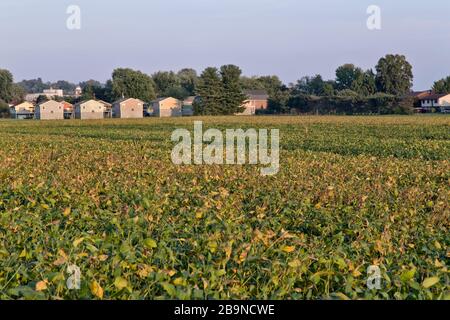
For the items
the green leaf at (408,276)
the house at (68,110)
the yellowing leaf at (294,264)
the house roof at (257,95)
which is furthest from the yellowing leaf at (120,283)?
the house roof at (257,95)

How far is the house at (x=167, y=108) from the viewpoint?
108 meters

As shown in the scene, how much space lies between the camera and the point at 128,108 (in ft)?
347

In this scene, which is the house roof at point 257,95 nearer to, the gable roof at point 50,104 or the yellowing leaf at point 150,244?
the gable roof at point 50,104

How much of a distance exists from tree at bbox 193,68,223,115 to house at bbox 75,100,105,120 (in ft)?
66.9

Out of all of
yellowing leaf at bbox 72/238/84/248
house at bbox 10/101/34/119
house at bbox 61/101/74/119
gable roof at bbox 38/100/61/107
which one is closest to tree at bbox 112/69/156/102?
house at bbox 61/101/74/119

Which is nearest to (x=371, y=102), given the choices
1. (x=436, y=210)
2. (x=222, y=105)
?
(x=222, y=105)

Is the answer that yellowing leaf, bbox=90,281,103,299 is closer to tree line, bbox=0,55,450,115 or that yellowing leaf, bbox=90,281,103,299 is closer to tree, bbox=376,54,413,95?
tree line, bbox=0,55,450,115

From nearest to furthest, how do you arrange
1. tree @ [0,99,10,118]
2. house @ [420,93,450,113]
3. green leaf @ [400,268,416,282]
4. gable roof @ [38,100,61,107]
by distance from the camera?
green leaf @ [400,268,416,282] → house @ [420,93,450,113] → gable roof @ [38,100,61,107] → tree @ [0,99,10,118]

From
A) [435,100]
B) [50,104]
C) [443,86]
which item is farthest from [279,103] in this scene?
[50,104]

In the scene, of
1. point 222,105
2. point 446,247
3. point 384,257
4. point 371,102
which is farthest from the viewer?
point 222,105

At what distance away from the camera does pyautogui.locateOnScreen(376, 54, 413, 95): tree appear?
4210 inches
